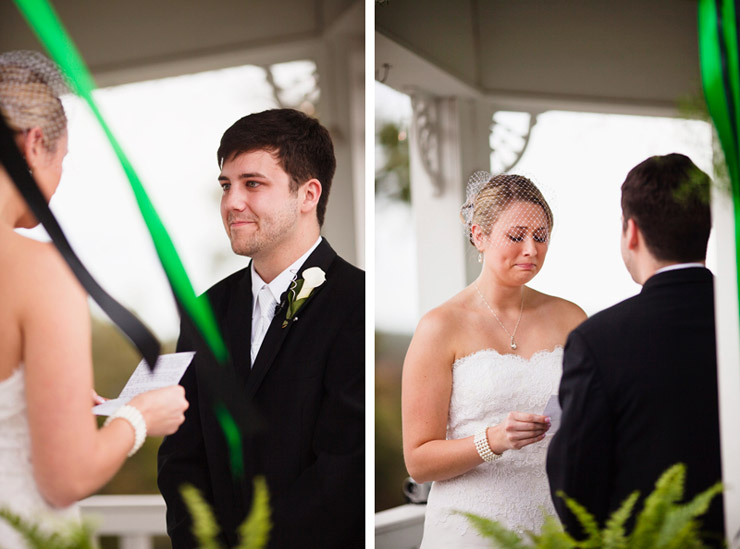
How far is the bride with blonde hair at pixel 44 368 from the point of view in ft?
8.07

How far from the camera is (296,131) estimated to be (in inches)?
111

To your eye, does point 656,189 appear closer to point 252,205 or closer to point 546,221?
point 546,221

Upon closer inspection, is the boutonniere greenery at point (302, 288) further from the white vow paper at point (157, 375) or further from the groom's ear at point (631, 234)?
the groom's ear at point (631, 234)

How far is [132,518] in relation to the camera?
2637 millimetres

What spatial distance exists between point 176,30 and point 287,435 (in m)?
1.44

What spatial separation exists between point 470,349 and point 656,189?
80 centimetres

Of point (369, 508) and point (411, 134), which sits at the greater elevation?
point (411, 134)

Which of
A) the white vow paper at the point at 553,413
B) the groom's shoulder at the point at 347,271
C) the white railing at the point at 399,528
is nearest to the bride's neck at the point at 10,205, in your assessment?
the groom's shoulder at the point at 347,271

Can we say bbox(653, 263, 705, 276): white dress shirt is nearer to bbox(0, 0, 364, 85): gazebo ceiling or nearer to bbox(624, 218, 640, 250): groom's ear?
bbox(624, 218, 640, 250): groom's ear

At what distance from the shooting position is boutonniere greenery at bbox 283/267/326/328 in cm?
273

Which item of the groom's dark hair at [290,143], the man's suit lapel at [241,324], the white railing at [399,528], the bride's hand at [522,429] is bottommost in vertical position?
the white railing at [399,528]

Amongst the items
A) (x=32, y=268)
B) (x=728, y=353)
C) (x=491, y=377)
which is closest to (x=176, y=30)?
(x=32, y=268)

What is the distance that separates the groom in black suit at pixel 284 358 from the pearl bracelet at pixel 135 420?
0.25 ft

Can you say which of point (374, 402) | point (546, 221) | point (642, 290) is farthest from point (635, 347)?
point (374, 402)
